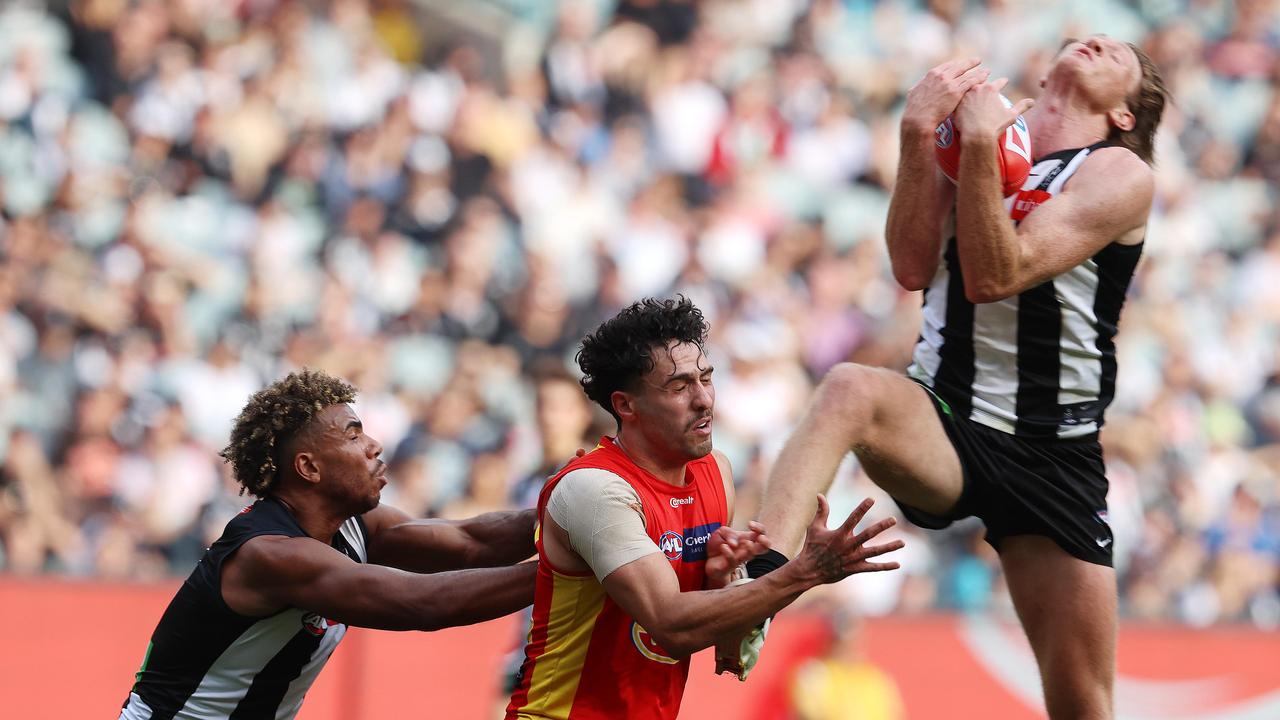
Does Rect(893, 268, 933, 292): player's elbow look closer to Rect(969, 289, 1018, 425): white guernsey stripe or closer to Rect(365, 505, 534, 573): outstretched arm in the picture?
Rect(969, 289, 1018, 425): white guernsey stripe

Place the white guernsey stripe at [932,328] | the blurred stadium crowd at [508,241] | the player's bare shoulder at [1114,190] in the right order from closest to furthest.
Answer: the player's bare shoulder at [1114,190], the white guernsey stripe at [932,328], the blurred stadium crowd at [508,241]

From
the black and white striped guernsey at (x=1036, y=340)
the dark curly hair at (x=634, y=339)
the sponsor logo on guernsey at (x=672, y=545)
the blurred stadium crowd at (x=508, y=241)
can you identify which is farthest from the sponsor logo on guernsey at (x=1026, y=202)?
the blurred stadium crowd at (x=508, y=241)

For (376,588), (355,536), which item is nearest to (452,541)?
(355,536)

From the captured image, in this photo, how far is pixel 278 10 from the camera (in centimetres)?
1189

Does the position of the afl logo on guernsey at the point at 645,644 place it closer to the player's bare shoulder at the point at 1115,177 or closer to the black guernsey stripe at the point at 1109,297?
the black guernsey stripe at the point at 1109,297

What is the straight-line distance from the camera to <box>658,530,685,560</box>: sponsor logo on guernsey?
4035 mm

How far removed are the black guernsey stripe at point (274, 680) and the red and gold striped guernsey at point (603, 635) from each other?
0.92 m

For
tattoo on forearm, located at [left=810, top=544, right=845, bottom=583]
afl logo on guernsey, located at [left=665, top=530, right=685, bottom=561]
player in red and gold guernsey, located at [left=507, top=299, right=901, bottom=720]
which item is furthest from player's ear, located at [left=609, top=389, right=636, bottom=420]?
tattoo on forearm, located at [left=810, top=544, right=845, bottom=583]

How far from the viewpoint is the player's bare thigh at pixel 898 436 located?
429cm

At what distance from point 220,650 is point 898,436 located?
216cm

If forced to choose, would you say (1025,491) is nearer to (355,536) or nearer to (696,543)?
(696,543)

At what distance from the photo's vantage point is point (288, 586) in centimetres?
443

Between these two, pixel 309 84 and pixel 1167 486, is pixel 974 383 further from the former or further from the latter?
pixel 309 84

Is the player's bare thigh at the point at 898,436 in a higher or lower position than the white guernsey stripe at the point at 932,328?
lower
